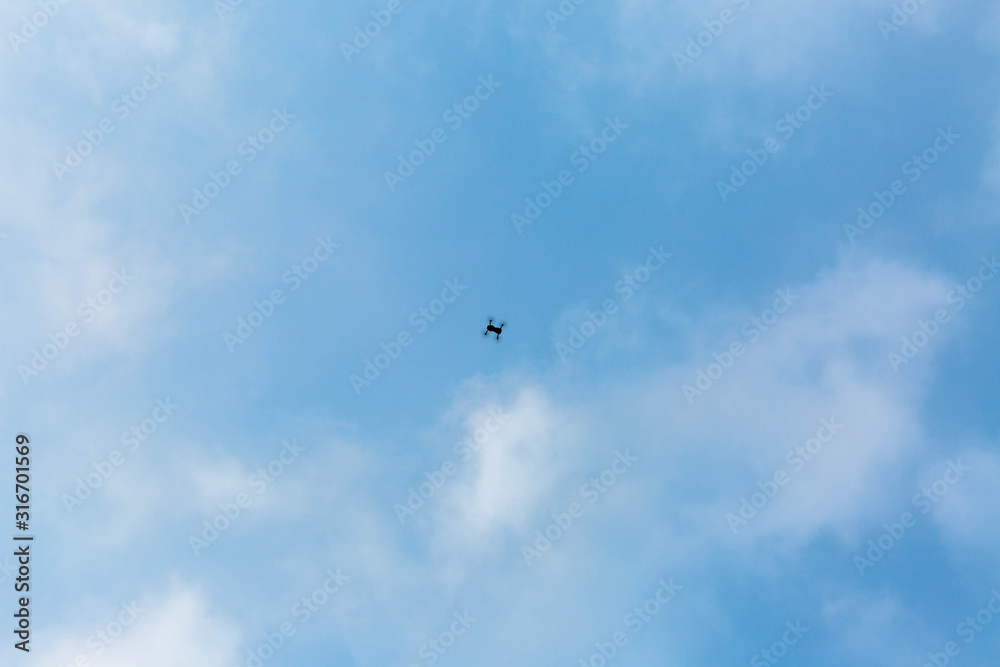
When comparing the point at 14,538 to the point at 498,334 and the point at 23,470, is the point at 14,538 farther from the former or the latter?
the point at 498,334

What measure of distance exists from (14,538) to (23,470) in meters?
9.30

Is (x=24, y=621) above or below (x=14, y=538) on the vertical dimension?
below

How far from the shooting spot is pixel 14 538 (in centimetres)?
13112

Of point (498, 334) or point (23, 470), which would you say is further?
point (498, 334)

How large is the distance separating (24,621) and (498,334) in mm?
82732

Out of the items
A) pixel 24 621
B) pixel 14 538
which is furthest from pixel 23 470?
pixel 24 621

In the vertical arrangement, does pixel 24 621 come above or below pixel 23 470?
below

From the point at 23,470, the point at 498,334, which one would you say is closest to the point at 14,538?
the point at 23,470

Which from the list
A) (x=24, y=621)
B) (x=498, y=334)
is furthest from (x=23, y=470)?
(x=498, y=334)

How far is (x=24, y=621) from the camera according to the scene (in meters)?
130

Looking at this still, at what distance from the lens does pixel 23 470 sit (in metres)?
133

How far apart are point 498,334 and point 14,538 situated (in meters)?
79.2

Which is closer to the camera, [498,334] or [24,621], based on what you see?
[24,621]

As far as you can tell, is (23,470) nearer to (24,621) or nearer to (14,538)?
(14,538)
